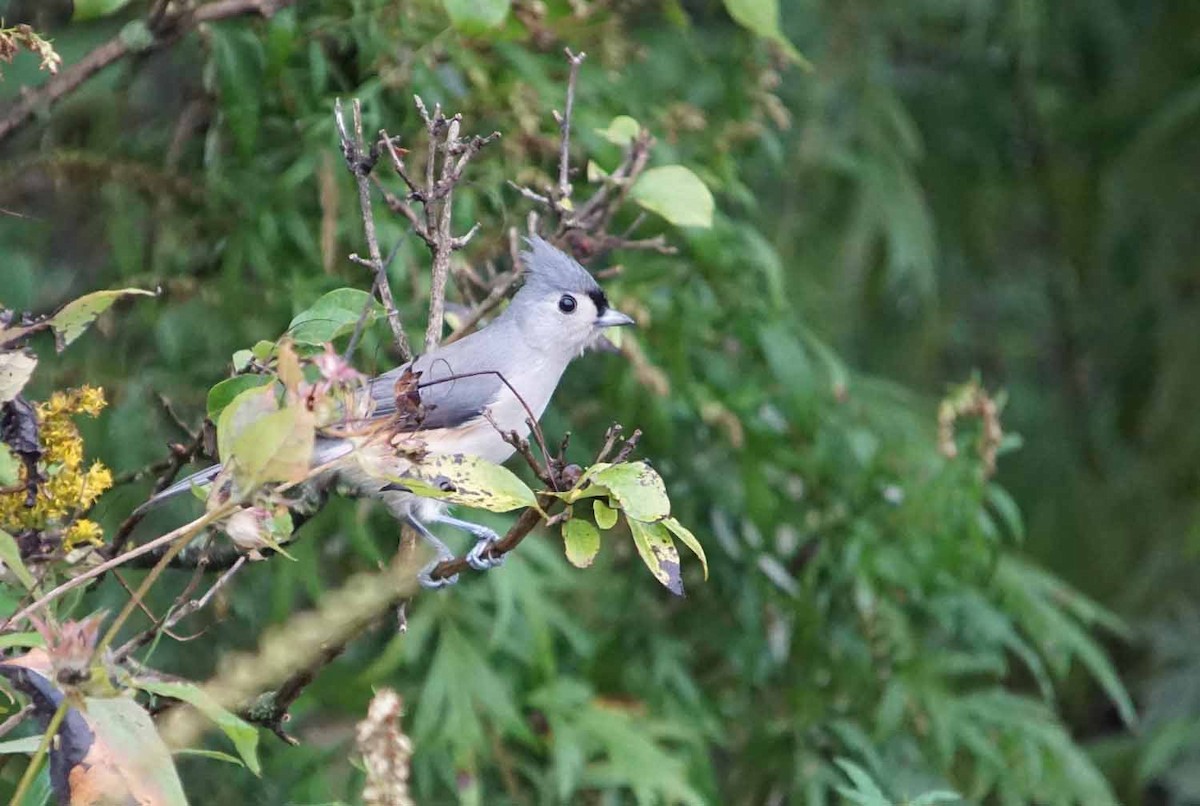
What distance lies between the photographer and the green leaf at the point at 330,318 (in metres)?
1.38

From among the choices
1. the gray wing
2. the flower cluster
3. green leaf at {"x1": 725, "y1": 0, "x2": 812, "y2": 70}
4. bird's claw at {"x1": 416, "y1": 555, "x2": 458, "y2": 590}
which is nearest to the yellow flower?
the flower cluster

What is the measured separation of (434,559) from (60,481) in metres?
0.52

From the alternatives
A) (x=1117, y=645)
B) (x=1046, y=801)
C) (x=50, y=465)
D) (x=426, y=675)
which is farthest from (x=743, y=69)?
(x=1117, y=645)

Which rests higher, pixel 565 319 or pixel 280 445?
pixel 280 445

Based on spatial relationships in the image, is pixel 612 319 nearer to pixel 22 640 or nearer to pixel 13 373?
pixel 13 373

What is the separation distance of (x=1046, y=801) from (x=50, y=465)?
6.78 feet

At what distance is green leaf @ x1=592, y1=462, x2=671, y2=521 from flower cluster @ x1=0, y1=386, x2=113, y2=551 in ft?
1.61

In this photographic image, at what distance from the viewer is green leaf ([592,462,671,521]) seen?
3.95 feet

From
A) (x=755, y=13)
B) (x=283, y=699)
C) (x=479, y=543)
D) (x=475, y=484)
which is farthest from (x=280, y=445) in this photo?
(x=755, y=13)

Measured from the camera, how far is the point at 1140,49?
416cm

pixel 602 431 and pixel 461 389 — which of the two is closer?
pixel 461 389

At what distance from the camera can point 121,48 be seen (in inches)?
78.8

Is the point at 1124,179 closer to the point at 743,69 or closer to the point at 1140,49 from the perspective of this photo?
the point at 1140,49

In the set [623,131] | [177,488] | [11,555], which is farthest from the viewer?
[623,131]
